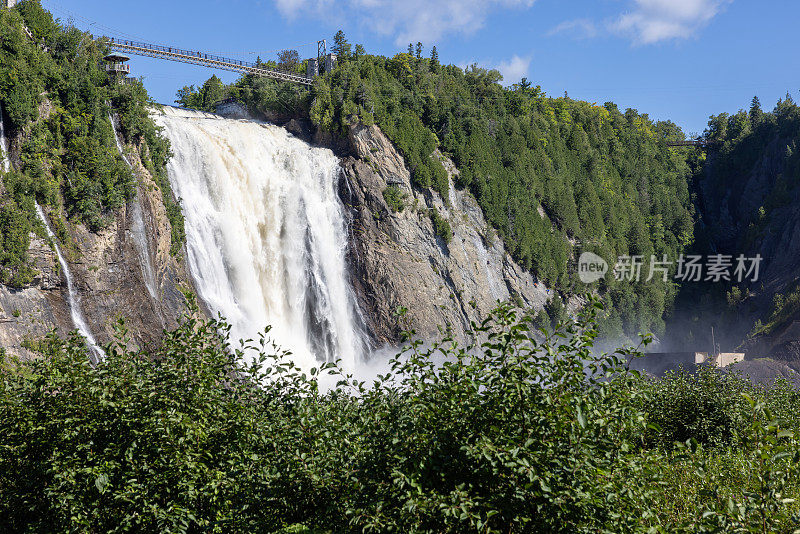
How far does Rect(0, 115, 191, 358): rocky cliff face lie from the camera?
30.9 meters

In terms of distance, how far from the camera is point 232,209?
1790 inches

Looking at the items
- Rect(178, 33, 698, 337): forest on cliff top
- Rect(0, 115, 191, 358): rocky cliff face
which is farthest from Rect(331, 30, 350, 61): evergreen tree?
Rect(0, 115, 191, 358): rocky cliff face

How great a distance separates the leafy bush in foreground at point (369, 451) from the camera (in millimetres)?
8258

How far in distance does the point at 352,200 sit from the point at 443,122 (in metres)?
17.3

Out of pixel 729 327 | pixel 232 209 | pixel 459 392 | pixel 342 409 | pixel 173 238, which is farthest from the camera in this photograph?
pixel 729 327

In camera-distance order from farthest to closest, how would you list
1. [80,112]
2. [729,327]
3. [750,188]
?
[750,188], [729,327], [80,112]

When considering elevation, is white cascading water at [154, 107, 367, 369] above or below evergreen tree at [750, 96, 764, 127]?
below

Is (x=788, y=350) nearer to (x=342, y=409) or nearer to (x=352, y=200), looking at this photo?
(x=352, y=200)

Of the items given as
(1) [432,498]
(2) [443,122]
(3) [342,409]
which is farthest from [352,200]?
(1) [432,498]

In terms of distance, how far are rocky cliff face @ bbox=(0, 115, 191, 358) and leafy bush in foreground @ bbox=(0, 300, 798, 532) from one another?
1816cm

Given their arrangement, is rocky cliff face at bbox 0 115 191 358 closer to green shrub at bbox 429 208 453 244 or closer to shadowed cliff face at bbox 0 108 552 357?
shadowed cliff face at bbox 0 108 552 357

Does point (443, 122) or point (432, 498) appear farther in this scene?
point (443, 122)

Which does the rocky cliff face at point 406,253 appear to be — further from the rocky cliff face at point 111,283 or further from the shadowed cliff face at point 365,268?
the rocky cliff face at point 111,283

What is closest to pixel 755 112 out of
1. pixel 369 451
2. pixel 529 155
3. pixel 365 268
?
pixel 529 155
